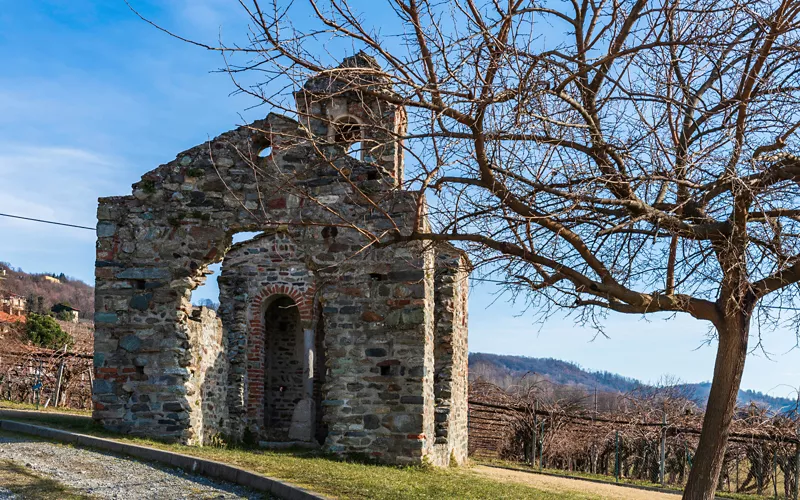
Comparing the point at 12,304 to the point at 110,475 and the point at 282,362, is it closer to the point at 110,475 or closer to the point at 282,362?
the point at 282,362

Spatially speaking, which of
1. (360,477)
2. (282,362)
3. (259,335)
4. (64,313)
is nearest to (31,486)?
(360,477)

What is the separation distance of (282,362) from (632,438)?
8.67m

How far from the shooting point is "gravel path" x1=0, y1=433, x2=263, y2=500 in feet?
25.3

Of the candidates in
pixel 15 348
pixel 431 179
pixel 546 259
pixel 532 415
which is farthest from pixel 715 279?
pixel 15 348

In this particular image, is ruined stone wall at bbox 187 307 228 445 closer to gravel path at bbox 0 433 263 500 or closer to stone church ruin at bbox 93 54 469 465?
stone church ruin at bbox 93 54 469 465

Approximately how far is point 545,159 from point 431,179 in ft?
3.94

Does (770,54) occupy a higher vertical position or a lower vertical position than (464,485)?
higher

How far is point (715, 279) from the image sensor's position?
24.6 ft

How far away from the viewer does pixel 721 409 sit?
25.1 feet

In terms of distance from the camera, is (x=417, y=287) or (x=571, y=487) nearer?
(x=417, y=287)

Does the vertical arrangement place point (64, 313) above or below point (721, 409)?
above

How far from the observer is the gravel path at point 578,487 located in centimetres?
1178

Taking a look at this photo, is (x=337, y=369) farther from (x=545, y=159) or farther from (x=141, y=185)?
(x=545, y=159)

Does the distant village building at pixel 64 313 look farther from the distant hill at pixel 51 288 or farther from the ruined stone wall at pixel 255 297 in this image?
the ruined stone wall at pixel 255 297
